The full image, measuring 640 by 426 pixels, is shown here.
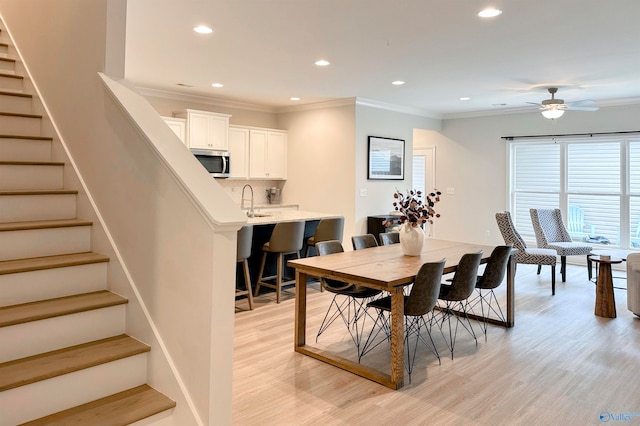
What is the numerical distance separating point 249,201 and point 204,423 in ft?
20.4

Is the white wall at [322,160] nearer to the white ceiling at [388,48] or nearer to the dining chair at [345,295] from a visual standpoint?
the white ceiling at [388,48]

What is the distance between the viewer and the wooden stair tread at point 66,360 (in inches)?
67.4

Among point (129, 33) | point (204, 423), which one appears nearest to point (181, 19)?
point (129, 33)

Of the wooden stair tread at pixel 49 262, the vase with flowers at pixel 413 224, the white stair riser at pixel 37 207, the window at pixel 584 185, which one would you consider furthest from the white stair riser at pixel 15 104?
the window at pixel 584 185

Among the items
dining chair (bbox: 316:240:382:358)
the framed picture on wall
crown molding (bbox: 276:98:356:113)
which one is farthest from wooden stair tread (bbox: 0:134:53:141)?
the framed picture on wall

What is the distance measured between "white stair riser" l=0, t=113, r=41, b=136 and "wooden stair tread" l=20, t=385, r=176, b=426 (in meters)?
1.88

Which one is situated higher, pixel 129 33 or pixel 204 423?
pixel 129 33

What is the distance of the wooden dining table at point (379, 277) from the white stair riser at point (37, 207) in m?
1.70

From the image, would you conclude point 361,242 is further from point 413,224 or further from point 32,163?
point 32,163

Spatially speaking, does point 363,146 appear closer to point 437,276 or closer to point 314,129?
point 314,129

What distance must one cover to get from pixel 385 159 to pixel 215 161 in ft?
9.14

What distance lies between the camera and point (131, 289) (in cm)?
216

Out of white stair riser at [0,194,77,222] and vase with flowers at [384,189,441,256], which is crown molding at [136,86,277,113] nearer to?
white stair riser at [0,194,77,222]

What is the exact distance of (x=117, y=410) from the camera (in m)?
1.83
